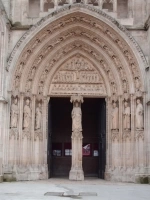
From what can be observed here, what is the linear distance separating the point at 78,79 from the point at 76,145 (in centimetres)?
276

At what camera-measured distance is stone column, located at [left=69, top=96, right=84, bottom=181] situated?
48.0 ft

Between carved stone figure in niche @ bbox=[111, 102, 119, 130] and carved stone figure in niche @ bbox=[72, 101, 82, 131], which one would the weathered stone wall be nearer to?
carved stone figure in niche @ bbox=[111, 102, 119, 130]

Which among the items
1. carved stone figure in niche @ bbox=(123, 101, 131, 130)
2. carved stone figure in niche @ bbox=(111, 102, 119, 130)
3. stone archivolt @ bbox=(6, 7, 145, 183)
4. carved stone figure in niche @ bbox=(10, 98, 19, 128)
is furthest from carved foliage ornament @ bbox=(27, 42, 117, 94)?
carved stone figure in niche @ bbox=(10, 98, 19, 128)

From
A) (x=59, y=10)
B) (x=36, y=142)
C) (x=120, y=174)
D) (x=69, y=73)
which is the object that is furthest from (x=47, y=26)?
(x=120, y=174)

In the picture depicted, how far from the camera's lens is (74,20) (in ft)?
48.6

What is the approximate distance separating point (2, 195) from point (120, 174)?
19.9 ft

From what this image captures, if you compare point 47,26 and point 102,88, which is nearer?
point 47,26

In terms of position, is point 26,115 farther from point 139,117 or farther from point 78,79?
point 139,117

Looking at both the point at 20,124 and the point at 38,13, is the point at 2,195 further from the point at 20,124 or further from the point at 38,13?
the point at 38,13

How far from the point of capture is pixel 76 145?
1491cm

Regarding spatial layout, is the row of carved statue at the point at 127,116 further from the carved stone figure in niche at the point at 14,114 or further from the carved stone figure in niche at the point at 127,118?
the carved stone figure in niche at the point at 14,114

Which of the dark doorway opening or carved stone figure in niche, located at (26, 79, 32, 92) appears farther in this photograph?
the dark doorway opening

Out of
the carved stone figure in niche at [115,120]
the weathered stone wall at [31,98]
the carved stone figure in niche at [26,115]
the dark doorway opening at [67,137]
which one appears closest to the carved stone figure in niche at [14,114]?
the weathered stone wall at [31,98]

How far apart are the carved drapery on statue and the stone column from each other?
1.74ft
